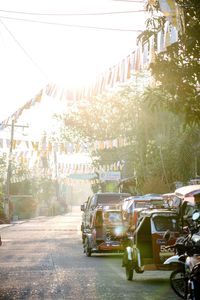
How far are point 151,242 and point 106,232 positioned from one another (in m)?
8.20

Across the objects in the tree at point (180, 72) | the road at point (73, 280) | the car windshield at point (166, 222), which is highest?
the tree at point (180, 72)

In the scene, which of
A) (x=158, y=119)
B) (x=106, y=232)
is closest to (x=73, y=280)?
(x=106, y=232)

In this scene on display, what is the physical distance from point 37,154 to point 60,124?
2508cm

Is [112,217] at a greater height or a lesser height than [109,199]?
lesser

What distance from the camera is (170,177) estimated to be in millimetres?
49688

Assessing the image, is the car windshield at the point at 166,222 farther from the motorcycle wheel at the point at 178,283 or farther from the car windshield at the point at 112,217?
the car windshield at the point at 112,217

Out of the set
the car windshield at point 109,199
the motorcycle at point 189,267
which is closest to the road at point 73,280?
the motorcycle at point 189,267

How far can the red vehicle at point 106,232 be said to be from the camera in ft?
85.4

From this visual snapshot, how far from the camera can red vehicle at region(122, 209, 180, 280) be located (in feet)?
56.2

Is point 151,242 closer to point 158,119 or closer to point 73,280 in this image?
point 73,280

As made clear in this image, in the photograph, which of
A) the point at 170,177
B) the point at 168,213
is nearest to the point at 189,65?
the point at 168,213

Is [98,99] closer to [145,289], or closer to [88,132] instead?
[88,132]

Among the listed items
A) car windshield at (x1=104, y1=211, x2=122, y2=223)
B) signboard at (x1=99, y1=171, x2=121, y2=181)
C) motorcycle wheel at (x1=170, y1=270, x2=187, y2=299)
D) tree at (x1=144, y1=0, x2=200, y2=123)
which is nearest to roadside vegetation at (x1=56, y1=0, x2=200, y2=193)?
tree at (x1=144, y1=0, x2=200, y2=123)

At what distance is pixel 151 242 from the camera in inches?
715
